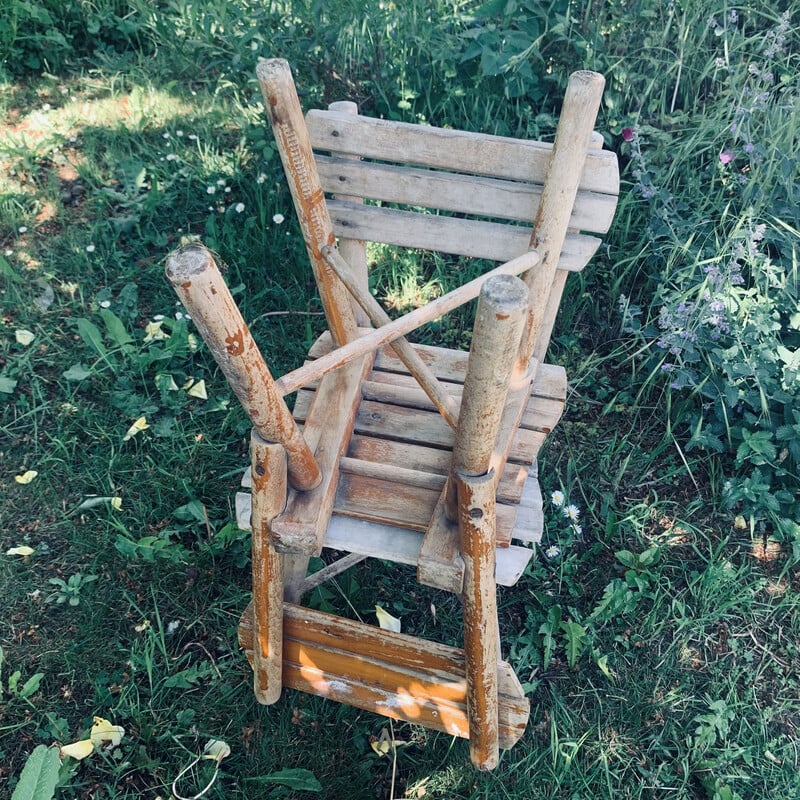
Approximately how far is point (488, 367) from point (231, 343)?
0.40 m

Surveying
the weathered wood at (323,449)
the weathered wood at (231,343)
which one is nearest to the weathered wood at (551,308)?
the weathered wood at (323,449)

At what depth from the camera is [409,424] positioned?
5.91 feet

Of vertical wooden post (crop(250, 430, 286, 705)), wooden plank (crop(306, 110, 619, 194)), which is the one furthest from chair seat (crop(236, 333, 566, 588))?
wooden plank (crop(306, 110, 619, 194))

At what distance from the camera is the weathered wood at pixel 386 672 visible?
1.73 meters

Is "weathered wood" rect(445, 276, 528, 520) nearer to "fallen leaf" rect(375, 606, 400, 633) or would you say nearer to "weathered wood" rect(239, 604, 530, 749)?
"weathered wood" rect(239, 604, 530, 749)

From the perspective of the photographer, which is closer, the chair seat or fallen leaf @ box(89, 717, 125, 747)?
the chair seat

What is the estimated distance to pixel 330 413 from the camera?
5.58ft

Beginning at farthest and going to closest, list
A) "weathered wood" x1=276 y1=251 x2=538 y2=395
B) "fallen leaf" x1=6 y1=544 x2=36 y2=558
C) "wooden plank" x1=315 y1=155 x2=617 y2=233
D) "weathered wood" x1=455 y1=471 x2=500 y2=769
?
1. "fallen leaf" x1=6 y1=544 x2=36 y2=558
2. "wooden plank" x1=315 y1=155 x2=617 y2=233
3. "weathered wood" x1=276 y1=251 x2=538 y2=395
4. "weathered wood" x1=455 y1=471 x2=500 y2=769

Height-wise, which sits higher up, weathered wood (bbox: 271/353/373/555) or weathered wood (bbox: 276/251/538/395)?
weathered wood (bbox: 276/251/538/395)

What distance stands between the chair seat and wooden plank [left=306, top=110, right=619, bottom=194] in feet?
1.55

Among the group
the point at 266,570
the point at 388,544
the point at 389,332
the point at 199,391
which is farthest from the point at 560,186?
the point at 199,391

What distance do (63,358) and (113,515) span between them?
746mm

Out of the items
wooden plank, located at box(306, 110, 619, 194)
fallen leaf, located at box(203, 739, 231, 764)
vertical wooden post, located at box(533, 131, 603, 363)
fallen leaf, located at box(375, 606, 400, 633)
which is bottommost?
fallen leaf, located at box(203, 739, 231, 764)

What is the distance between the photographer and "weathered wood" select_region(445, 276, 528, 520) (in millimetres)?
1063
